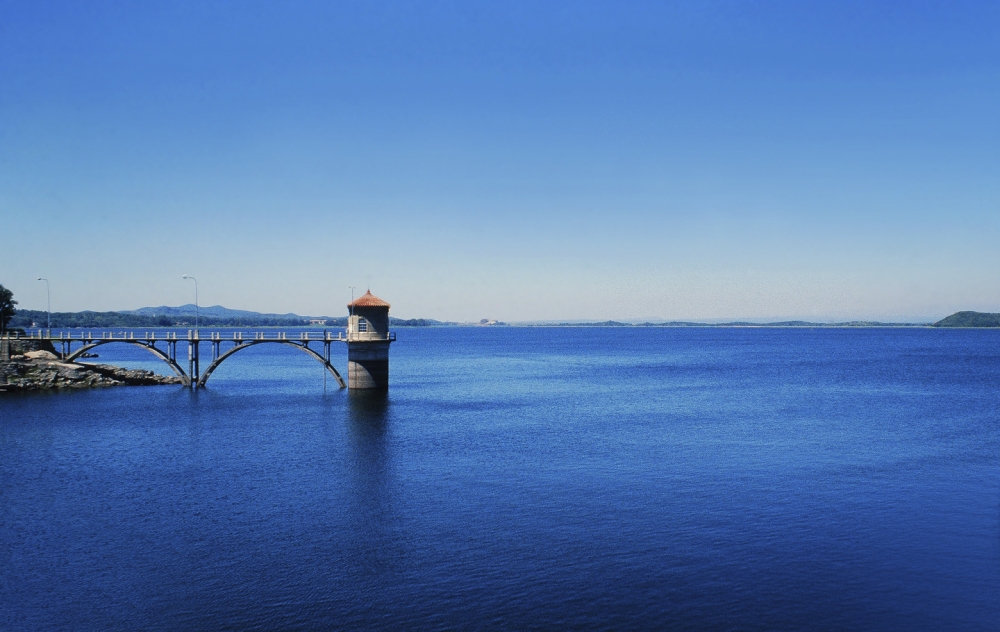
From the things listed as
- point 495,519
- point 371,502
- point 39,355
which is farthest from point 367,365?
point 495,519

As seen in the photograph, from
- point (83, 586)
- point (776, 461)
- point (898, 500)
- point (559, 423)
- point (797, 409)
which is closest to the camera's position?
point (83, 586)

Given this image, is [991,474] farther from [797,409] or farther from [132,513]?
[132,513]

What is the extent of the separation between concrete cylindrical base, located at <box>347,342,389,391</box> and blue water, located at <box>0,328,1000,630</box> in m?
11.1

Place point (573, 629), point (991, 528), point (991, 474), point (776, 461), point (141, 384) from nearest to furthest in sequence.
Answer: point (573, 629) → point (991, 528) → point (991, 474) → point (776, 461) → point (141, 384)

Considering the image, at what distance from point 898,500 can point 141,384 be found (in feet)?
257

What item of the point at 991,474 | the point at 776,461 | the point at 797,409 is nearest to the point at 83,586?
the point at 776,461

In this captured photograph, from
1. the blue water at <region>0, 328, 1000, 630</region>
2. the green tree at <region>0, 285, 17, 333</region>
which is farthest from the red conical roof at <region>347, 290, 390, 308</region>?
the green tree at <region>0, 285, 17, 333</region>

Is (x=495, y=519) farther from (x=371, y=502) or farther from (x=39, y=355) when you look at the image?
(x=39, y=355)

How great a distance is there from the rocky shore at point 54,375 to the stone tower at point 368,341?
27.3m

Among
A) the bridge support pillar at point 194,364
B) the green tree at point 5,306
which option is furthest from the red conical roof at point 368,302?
the green tree at point 5,306

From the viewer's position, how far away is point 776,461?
4444 centimetres

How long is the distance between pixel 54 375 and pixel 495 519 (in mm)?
69391

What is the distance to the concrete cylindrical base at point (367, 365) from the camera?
74.9 m

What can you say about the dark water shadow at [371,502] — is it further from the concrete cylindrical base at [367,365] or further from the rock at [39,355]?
the rock at [39,355]
